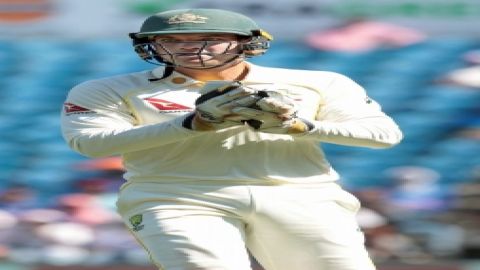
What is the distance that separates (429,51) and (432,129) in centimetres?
43

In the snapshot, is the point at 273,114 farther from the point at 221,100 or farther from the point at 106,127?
the point at 106,127

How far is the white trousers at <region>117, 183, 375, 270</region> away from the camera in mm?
3039

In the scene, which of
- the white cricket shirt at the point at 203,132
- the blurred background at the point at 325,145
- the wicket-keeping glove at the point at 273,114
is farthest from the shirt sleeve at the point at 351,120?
the blurred background at the point at 325,145

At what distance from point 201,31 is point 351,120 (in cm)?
43

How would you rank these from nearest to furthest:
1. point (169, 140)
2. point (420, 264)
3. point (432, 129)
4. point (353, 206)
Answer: point (169, 140)
point (353, 206)
point (420, 264)
point (432, 129)

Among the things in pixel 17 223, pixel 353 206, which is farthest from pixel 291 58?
pixel 353 206

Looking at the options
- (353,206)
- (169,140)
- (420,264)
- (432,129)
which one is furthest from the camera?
(432,129)

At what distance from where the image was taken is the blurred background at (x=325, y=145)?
19.7 ft

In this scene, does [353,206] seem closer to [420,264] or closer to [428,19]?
[420,264]

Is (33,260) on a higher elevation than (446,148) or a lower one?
lower

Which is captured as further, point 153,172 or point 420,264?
point 420,264

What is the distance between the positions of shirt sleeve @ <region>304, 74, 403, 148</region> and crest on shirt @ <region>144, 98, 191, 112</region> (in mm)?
334

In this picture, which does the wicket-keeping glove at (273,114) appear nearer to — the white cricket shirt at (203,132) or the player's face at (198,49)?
the white cricket shirt at (203,132)

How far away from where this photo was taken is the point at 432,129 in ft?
20.7
